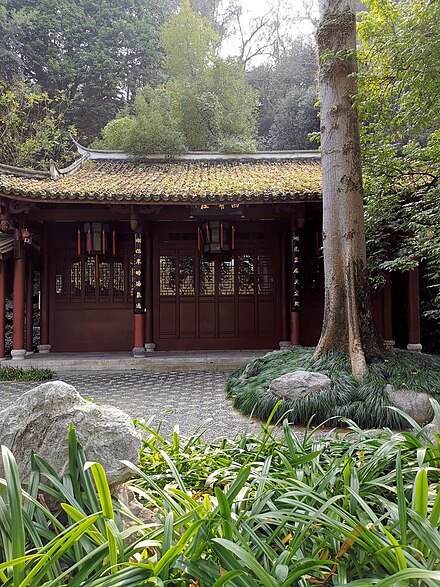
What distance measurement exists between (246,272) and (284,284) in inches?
32.7

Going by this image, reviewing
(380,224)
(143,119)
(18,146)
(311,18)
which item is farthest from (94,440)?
(311,18)

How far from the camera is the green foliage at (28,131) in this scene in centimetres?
1586

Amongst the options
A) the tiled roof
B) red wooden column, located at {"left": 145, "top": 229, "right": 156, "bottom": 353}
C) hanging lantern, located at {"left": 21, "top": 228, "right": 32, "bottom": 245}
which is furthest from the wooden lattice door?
hanging lantern, located at {"left": 21, "top": 228, "right": 32, "bottom": 245}

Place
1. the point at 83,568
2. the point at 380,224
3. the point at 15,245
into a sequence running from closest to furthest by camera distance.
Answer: the point at 83,568, the point at 380,224, the point at 15,245

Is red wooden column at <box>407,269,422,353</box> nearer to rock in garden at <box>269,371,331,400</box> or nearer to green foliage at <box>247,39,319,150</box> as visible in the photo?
rock in garden at <box>269,371,331,400</box>

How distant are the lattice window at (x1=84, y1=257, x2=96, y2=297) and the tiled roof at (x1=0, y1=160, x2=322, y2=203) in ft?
5.31

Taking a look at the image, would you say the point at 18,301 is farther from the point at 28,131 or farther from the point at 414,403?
the point at 28,131

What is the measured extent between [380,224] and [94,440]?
6086 mm

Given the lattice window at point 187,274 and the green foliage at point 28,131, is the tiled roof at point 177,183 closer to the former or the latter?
the lattice window at point 187,274

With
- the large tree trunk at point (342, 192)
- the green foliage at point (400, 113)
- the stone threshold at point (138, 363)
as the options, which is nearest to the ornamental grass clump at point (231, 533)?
the large tree trunk at point (342, 192)

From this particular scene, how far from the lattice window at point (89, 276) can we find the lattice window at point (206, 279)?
2241 millimetres

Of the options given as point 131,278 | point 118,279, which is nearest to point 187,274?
point 131,278

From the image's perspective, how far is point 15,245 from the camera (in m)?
7.88

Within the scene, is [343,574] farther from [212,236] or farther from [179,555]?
[212,236]
